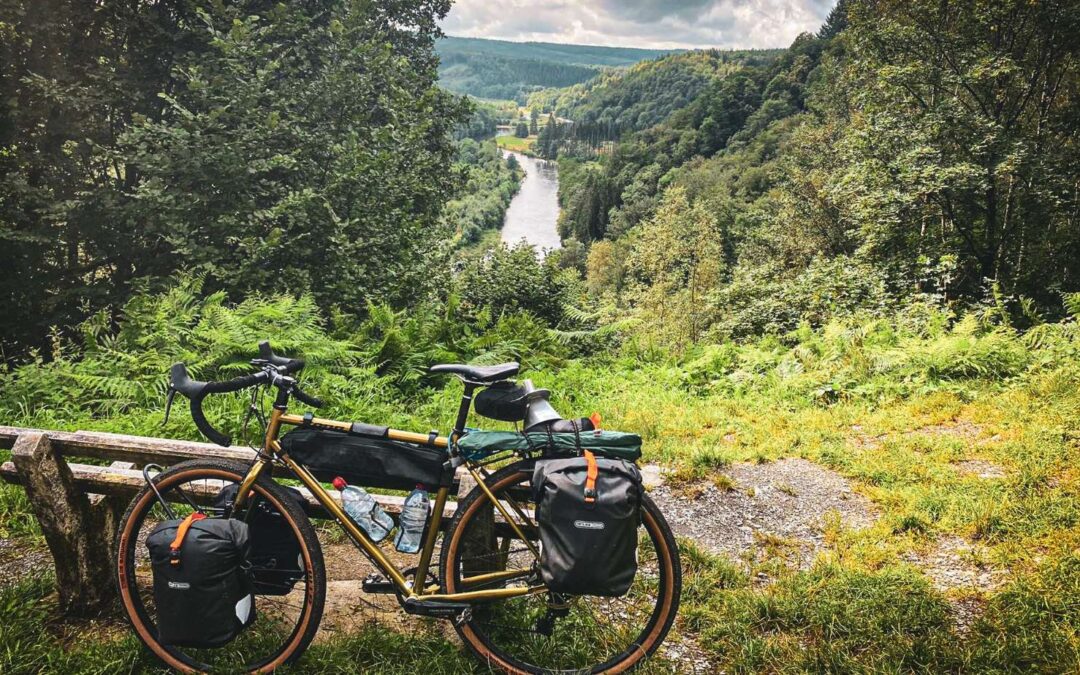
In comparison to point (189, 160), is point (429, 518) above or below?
below

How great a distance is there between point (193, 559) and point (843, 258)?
52.7 feet

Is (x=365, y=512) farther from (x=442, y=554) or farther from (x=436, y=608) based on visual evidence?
(x=436, y=608)

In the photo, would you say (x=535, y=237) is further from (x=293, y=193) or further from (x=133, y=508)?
(x=133, y=508)

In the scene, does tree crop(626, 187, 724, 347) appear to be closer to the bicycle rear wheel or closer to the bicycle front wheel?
the bicycle front wheel

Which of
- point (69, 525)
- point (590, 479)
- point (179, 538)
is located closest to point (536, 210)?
point (69, 525)

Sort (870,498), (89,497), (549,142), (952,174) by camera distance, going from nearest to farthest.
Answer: (89,497) < (870,498) < (952,174) < (549,142)

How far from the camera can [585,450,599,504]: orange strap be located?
259 centimetres

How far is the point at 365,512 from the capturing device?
3.13 meters

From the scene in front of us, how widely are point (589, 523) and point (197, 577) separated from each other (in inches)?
74.2

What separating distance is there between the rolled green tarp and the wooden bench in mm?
362

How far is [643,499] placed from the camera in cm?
279

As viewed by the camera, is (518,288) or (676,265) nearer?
(518,288)

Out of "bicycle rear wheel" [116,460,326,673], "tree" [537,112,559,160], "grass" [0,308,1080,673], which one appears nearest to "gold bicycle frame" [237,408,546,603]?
"bicycle rear wheel" [116,460,326,673]

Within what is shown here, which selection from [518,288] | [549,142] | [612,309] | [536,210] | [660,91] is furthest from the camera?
[549,142]
